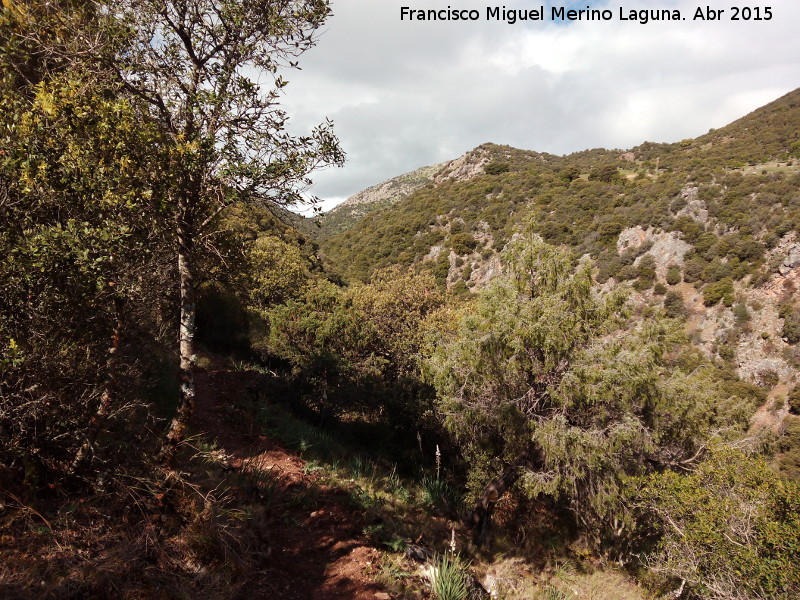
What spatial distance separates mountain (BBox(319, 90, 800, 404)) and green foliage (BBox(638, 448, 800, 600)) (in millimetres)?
6189

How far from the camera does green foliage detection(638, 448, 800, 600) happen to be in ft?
18.8

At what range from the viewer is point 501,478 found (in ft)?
31.2

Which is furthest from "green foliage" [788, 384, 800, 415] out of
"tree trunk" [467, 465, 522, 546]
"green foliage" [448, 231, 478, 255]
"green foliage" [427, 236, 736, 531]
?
"green foliage" [448, 231, 478, 255]

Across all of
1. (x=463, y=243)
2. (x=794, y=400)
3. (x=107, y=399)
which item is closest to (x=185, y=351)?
(x=107, y=399)

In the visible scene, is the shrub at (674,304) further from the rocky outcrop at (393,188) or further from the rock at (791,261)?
the rocky outcrop at (393,188)

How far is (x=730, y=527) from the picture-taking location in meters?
6.33

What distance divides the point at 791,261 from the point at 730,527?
114 ft

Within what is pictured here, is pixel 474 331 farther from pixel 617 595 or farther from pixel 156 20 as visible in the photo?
pixel 156 20

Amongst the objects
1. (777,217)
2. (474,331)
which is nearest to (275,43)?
(474,331)

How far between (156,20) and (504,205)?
5922 centimetres

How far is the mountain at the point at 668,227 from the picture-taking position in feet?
97.5

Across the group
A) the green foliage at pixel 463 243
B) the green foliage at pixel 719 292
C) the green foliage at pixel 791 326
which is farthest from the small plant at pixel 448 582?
the green foliage at pixel 463 243

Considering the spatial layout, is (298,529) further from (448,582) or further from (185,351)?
(185,351)

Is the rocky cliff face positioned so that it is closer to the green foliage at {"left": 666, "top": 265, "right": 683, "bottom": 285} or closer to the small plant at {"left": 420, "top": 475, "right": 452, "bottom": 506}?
the green foliage at {"left": 666, "top": 265, "right": 683, "bottom": 285}
